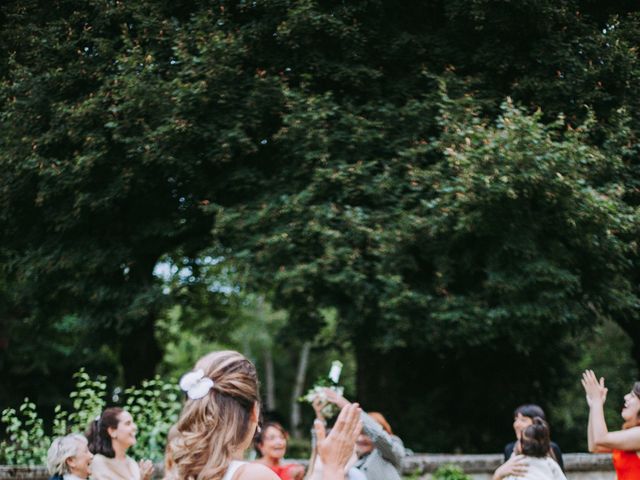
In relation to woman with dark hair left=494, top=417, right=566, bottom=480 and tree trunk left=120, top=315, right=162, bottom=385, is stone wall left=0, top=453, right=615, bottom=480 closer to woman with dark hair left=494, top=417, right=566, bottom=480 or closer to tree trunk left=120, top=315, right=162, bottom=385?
woman with dark hair left=494, top=417, right=566, bottom=480

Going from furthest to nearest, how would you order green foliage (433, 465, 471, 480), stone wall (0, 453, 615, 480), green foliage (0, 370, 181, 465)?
stone wall (0, 453, 615, 480)
green foliage (433, 465, 471, 480)
green foliage (0, 370, 181, 465)

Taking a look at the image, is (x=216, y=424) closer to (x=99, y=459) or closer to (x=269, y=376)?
(x=99, y=459)

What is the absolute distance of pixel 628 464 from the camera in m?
5.68

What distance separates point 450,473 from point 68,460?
597 cm

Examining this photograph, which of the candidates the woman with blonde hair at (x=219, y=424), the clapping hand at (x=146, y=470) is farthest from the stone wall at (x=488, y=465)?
the woman with blonde hair at (x=219, y=424)

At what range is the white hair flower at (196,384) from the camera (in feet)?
8.88

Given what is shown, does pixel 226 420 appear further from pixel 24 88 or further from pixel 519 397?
pixel 519 397

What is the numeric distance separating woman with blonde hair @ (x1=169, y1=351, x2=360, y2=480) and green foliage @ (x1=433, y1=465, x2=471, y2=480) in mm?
8142

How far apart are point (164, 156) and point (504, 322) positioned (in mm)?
5786

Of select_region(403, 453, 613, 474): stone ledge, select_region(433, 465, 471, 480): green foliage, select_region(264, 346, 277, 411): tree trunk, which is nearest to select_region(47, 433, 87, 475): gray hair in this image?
select_region(403, 453, 613, 474): stone ledge

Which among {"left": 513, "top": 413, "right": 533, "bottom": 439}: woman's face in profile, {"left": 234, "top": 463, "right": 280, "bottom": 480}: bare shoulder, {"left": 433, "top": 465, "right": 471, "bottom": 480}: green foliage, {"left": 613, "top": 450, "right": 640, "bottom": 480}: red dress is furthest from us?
{"left": 433, "top": 465, "right": 471, "bottom": 480}: green foliage

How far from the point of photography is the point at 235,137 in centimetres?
1176

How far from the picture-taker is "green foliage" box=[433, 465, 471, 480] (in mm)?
10312

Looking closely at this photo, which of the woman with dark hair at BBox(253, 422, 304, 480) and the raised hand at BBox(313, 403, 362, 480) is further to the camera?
the woman with dark hair at BBox(253, 422, 304, 480)
